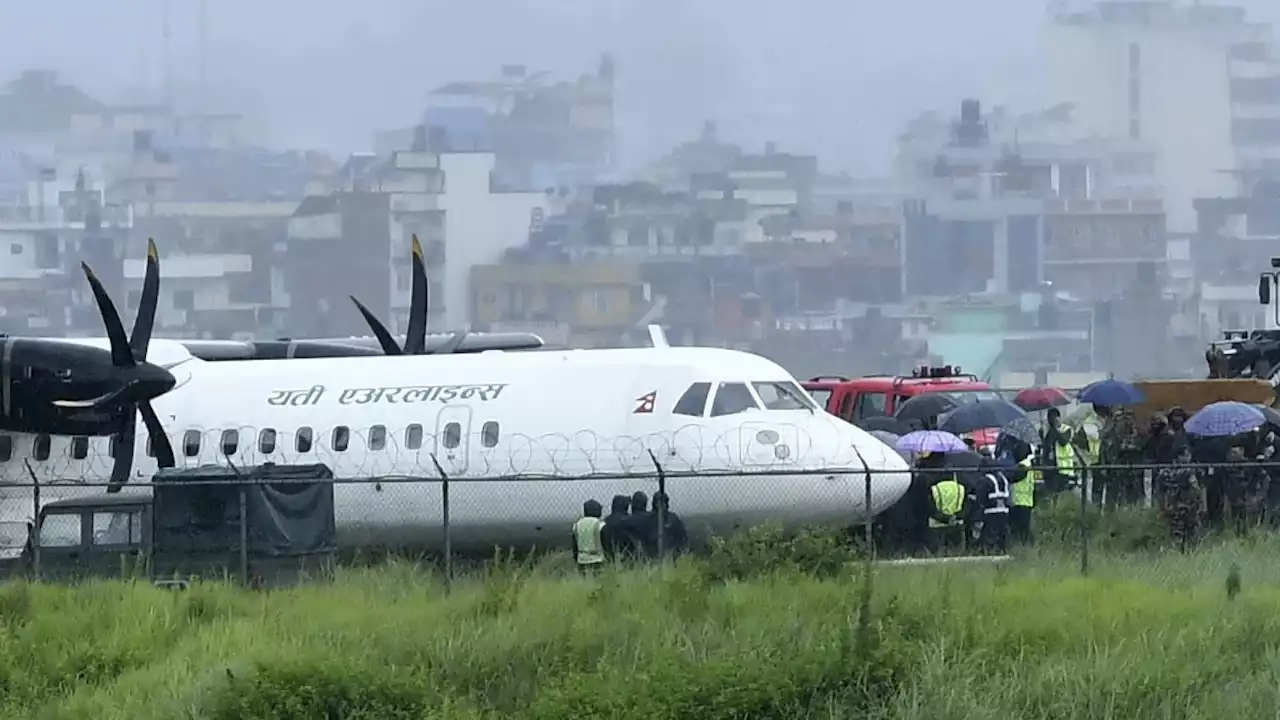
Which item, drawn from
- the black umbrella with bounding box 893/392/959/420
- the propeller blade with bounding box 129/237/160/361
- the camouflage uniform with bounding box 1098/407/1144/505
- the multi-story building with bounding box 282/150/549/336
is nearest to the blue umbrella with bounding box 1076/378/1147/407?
the camouflage uniform with bounding box 1098/407/1144/505

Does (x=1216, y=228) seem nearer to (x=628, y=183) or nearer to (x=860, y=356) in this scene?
(x=860, y=356)

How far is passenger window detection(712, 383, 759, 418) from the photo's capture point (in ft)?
75.0

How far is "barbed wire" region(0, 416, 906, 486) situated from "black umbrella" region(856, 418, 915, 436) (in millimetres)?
7444

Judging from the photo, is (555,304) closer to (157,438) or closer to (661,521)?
(157,438)

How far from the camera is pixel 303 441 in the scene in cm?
2477

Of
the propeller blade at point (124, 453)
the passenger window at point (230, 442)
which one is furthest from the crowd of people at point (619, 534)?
the propeller blade at point (124, 453)

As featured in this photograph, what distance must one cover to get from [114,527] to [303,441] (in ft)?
12.6

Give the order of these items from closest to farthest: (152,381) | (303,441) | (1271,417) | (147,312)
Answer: (152,381) → (303,441) → (1271,417) → (147,312)

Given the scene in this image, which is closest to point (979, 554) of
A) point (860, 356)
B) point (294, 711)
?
point (294, 711)

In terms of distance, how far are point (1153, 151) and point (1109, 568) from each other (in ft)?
266

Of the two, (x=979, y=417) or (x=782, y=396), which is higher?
(x=782, y=396)

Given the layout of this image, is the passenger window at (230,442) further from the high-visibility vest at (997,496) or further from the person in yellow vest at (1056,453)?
the person in yellow vest at (1056,453)

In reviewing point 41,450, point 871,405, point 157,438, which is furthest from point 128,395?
point 871,405

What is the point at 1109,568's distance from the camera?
776 inches
